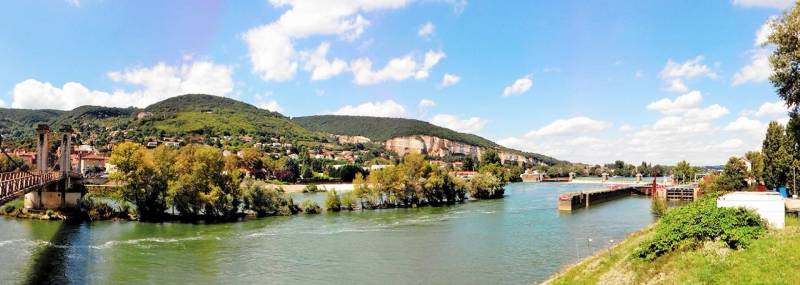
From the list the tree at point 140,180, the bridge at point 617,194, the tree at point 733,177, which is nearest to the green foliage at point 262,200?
the tree at point 140,180

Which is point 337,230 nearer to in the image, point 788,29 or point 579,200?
point 788,29

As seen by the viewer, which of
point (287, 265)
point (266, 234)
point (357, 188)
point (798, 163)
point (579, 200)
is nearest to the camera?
point (287, 265)

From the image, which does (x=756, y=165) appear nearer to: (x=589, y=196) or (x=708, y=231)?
(x=589, y=196)

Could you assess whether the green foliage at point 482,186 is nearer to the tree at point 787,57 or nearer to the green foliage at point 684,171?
the tree at point 787,57

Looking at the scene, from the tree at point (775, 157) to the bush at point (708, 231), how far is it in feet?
154

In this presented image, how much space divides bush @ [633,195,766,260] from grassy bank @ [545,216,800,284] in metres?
0.31

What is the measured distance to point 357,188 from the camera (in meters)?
68.1

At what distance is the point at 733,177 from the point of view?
76.4m

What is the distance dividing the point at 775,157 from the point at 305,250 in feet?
170

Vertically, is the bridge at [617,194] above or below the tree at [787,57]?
below

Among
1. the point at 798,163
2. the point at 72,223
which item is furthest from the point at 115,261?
the point at 798,163

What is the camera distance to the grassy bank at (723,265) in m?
15.2

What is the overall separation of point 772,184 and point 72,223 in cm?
7119

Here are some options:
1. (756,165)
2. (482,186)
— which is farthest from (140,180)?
(756,165)
